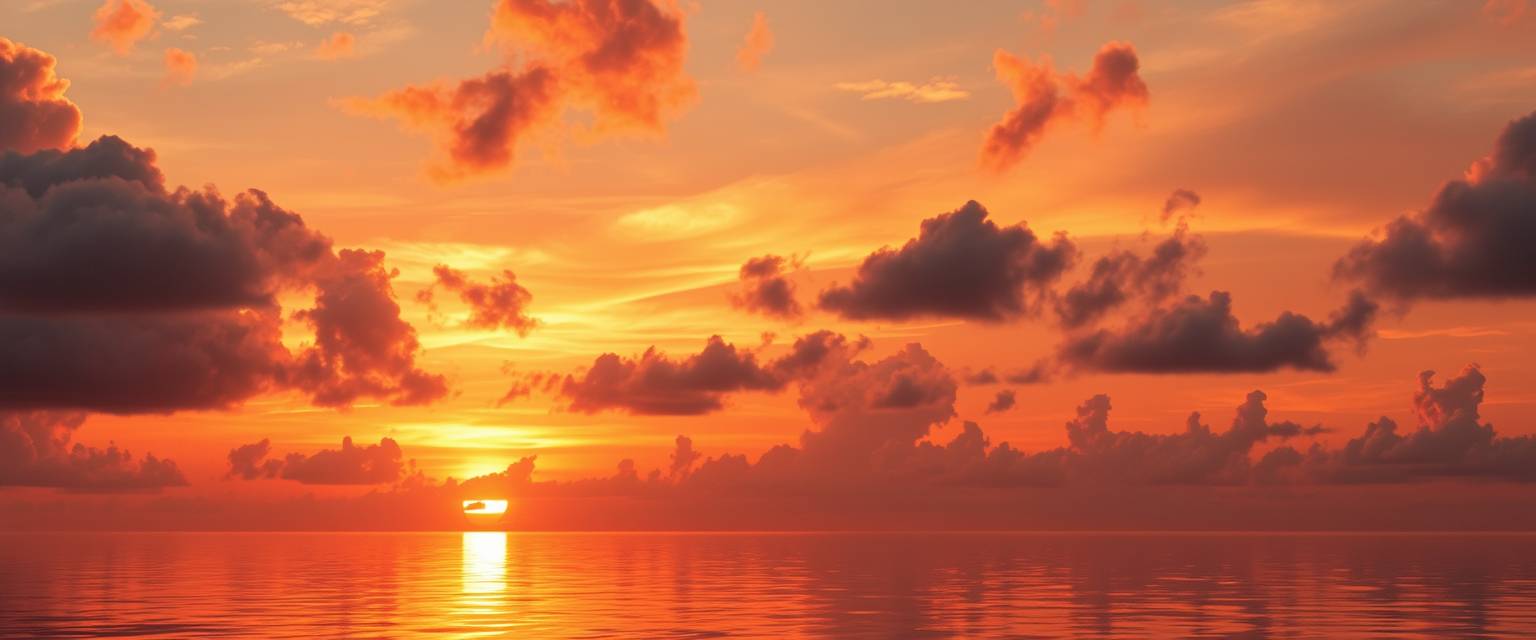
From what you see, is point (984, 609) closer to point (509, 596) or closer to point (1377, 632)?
point (1377, 632)

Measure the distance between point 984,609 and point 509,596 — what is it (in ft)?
114

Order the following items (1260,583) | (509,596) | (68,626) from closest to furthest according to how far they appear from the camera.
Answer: (68,626), (509,596), (1260,583)

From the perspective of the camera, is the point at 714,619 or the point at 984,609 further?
the point at 984,609

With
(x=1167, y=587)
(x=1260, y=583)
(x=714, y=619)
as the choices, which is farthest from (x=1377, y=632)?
(x=1260, y=583)

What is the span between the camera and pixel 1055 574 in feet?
467

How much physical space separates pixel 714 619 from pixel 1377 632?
32493 millimetres

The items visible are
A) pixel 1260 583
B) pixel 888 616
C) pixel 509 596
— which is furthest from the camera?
pixel 1260 583

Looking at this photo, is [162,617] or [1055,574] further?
[1055,574]

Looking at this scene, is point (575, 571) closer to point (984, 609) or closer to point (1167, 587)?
point (1167, 587)

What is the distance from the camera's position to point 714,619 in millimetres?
76438

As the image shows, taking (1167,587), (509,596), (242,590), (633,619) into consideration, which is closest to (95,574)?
(242,590)

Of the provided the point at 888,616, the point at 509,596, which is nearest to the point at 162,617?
A: the point at 509,596

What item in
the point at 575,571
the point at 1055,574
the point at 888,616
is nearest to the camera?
the point at 888,616

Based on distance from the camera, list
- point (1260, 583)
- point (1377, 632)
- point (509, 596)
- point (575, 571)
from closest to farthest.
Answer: point (1377, 632)
point (509, 596)
point (1260, 583)
point (575, 571)
